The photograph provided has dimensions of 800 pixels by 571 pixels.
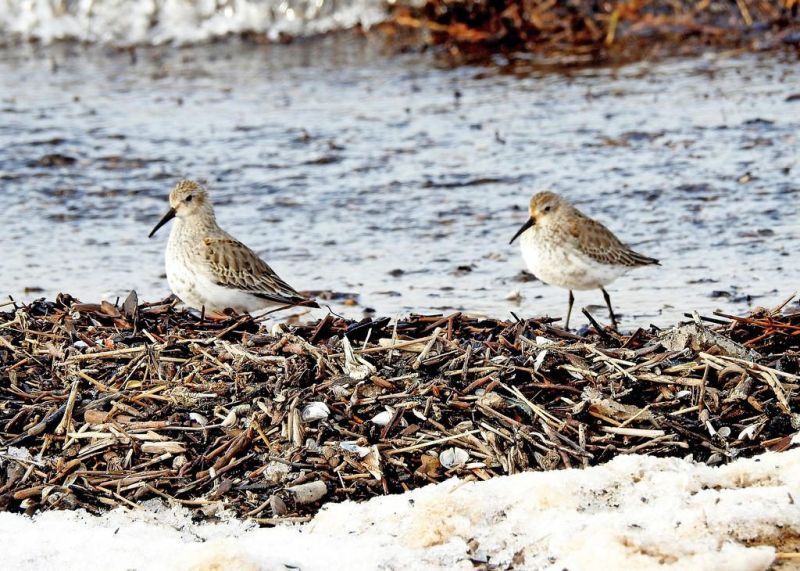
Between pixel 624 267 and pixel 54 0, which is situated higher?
pixel 54 0

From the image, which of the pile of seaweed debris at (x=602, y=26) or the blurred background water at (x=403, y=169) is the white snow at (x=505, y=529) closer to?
the blurred background water at (x=403, y=169)

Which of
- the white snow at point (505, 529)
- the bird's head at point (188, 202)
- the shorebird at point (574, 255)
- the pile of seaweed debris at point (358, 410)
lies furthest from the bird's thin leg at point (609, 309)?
the white snow at point (505, 529)

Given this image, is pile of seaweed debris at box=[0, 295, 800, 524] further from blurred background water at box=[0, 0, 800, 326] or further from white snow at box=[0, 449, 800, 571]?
blurred background water at box=[0, 0, 800, 326]

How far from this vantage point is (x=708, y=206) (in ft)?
29.1

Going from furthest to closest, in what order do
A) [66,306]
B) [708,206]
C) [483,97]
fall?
[483,97], [708,206], [66,306]

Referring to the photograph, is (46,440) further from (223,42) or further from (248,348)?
(223,42)

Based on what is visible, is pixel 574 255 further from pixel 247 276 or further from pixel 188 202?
pixel 188 202

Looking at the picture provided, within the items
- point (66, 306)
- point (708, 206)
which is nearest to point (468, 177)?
point (708, 206)

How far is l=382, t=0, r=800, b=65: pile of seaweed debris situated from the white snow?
10578 millimetres

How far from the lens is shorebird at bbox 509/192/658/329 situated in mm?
7238

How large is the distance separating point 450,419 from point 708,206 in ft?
16.2

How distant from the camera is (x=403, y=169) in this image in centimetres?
1030

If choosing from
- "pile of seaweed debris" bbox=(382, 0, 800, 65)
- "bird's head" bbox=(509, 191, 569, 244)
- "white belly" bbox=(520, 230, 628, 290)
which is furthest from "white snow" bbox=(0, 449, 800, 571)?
"pile of seaweed debris" bbox=(382, 0, 800, 65)

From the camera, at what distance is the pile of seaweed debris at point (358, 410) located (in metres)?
4.25
